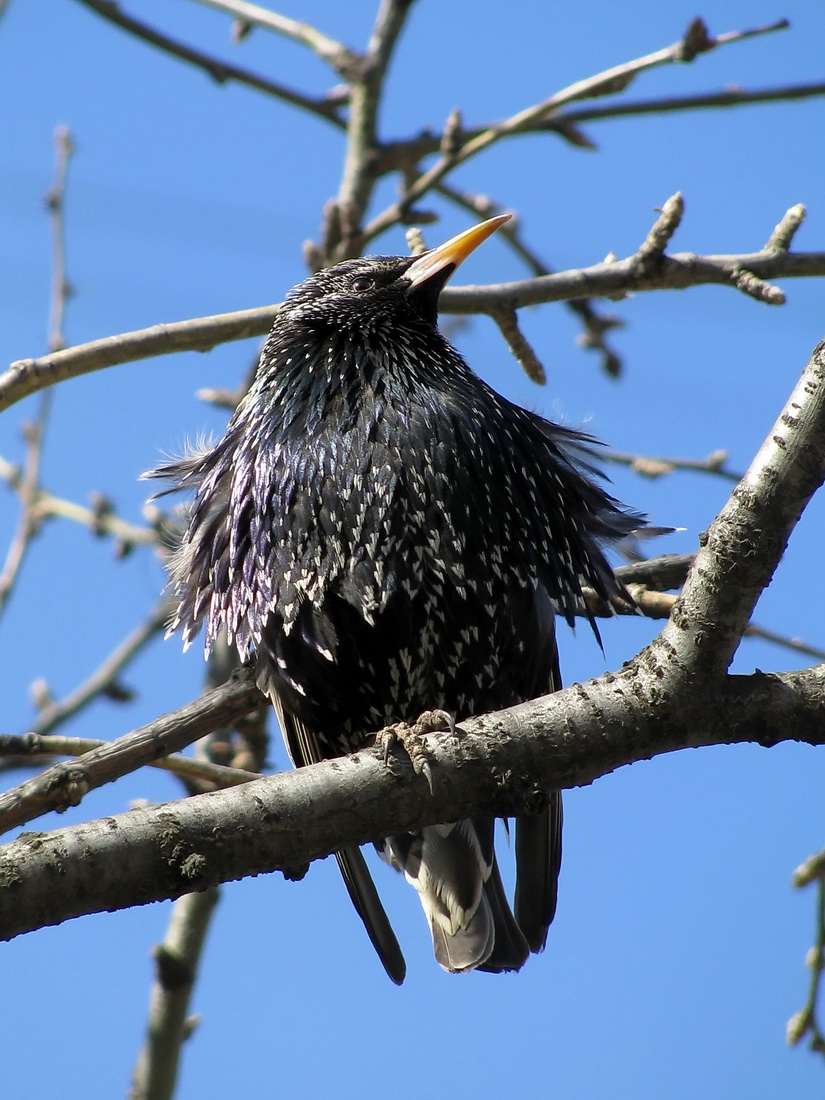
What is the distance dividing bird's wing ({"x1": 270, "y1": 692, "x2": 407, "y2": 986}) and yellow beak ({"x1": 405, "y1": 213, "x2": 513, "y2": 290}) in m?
1.55

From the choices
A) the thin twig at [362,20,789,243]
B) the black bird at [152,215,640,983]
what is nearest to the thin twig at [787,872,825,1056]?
the black bird at [152,215,640,983]

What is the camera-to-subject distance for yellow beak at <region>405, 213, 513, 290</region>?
13.9ft

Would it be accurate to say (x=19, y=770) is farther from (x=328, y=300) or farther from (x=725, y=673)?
(x=725, y=673)

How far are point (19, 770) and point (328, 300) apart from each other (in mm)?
1857

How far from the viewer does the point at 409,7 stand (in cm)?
580

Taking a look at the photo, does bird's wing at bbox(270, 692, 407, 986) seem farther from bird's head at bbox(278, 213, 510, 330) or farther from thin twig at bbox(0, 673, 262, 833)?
bird's head at bbox(278, 213, 510, 330)

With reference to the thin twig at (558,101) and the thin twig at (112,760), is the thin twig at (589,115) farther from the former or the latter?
the thin twig at (112,760)

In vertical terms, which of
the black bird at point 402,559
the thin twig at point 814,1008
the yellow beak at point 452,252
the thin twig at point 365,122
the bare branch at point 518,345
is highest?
the thin twig at point 365,122

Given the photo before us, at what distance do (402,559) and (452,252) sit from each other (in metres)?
1.28

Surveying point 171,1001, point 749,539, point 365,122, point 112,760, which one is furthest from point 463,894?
point 365,122

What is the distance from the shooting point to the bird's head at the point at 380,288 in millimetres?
4301

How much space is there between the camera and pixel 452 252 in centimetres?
431

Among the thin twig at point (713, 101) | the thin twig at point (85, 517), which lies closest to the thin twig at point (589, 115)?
the thin twig at point (713, 101)

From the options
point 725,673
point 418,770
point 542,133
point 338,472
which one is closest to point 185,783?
point 338,472
